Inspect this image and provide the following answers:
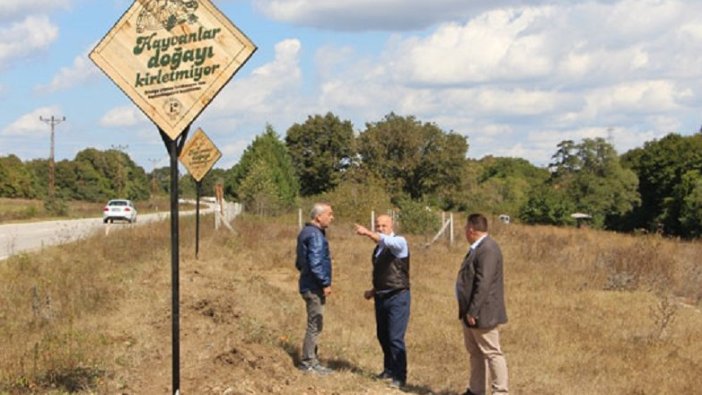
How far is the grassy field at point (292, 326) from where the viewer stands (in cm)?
783

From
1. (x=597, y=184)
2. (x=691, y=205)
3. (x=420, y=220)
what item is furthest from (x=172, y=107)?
(x=597, y=184)

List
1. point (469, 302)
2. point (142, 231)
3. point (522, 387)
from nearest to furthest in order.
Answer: point (469, 302)
point (522, 387)
point (142, 231)

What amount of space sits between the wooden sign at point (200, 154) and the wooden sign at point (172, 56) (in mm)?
14327

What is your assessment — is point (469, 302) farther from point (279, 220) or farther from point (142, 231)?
point (279, 220)

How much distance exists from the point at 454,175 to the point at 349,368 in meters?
57.0

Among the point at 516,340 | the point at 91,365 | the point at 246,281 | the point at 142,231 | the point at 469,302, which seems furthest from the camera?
the point at 142,231

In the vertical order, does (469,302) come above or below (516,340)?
above

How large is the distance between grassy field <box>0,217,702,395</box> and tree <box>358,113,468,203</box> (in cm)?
4368

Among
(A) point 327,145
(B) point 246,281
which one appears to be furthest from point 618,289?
(A) point 327,145

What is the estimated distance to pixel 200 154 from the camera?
20.3m

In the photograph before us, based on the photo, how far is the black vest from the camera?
8.04 m

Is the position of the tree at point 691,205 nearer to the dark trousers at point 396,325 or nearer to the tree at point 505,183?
the tree at point 505,183

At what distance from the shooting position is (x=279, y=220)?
36.1m

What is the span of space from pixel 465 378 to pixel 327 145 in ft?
229
